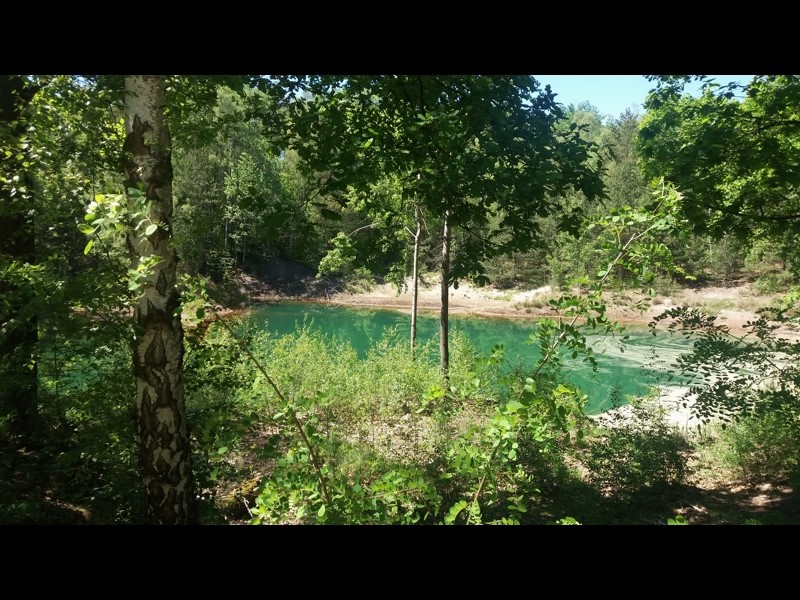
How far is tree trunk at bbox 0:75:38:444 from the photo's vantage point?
10.3ft

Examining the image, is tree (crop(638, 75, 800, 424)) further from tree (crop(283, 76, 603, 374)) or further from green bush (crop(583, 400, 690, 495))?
tree (crop(283, 76, 603, 374))

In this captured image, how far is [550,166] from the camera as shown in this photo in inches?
Answer: 135

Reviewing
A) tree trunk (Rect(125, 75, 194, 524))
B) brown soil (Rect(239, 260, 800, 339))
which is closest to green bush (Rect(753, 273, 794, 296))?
brown soil (Rect(239, 260, 800, 339))

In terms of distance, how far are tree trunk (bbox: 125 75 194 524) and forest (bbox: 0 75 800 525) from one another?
0.01 m

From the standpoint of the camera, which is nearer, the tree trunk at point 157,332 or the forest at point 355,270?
the forest at point 355,270

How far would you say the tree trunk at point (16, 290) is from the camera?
315 cm

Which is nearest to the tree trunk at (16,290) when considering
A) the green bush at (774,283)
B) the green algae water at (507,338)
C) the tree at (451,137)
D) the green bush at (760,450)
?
the tree at (451,137)

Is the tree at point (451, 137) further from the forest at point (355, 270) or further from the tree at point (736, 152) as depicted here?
the tree at point (736, 152)

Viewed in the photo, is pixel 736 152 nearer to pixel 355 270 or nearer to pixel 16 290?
pixel 355 270

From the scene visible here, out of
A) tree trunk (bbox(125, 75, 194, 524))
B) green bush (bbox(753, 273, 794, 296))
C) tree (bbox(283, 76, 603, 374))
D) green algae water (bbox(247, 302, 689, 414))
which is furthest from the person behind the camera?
green bush (bbox(753, 273, 794, 296))

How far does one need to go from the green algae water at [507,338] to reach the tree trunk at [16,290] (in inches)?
203

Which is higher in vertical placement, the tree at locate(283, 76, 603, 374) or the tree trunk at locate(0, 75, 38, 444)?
the tree at locate(283, 76, 603, 374)

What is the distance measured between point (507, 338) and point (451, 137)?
1960 cm
